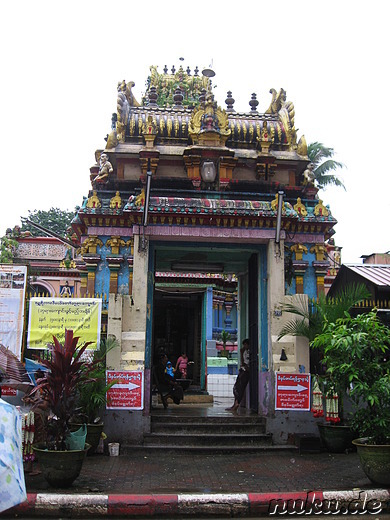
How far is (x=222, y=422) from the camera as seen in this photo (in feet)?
Answer: 34.4

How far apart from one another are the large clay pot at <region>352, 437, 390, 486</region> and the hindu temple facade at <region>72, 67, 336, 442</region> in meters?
3.18

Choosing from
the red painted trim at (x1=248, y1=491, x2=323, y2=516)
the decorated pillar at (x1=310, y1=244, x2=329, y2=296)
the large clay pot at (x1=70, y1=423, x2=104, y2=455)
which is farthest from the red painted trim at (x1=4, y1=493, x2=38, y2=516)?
the decorated pillar at (x1=310, y1=244, x2=329, y2=296)

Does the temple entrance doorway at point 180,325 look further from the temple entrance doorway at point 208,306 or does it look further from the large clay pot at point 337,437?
the large clay pot at point 337,437

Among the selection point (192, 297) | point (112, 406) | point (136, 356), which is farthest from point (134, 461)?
point (192, 297)

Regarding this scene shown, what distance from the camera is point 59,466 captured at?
274 inches

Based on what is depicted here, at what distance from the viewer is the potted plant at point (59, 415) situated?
6.97m

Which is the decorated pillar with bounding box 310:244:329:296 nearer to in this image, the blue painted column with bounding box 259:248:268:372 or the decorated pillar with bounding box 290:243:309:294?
the decorated pillar with bounding box 290:243:309:294

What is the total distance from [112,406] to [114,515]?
3687 mm

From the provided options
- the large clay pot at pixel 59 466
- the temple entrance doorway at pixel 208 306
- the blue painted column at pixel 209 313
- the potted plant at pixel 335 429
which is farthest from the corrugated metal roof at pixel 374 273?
the blue painted column at pixel 209 313

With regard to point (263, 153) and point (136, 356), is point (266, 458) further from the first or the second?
point (263, 153)

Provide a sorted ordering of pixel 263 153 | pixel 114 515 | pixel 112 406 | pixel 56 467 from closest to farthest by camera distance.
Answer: pixel 114 515 → pixel 56 467 → pixel 112 406 → pixel 263 153

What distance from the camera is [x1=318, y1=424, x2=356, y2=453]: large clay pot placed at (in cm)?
966

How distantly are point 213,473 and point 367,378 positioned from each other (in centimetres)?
268

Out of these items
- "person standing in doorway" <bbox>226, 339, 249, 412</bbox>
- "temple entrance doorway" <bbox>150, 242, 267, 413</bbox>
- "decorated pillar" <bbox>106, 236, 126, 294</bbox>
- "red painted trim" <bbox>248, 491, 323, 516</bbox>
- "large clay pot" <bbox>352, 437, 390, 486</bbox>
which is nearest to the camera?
"red painted trim" <bbox>248, 491, 323, 516</bbox>
